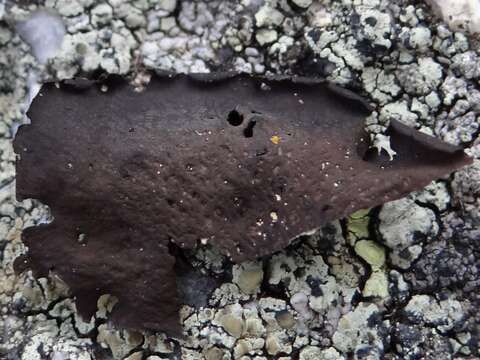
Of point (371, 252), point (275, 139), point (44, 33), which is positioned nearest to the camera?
point (275, 139)

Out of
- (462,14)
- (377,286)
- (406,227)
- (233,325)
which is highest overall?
(462,14)

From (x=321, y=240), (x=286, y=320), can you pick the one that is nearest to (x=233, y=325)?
(x=286, y=320)

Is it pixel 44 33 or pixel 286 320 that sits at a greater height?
pixel 44 33

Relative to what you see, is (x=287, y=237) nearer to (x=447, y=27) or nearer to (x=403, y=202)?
(x=403, y=202)

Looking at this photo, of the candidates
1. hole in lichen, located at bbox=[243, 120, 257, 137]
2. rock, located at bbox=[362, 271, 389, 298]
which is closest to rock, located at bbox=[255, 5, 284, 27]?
hole in lichen, located at bbox=[243, 120, 257, 137]

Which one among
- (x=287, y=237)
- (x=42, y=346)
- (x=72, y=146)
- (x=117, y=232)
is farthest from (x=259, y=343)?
(x=72, y=146)

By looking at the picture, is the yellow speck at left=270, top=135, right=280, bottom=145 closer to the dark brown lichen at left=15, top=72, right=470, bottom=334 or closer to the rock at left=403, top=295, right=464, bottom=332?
the dark brown lichen at left=15, top=72, right=470, bottom=334

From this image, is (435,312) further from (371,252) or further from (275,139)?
(275,139)

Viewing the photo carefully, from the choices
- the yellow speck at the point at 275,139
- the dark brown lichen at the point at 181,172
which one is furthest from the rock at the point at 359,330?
the yellow speck at the point at 275,139
